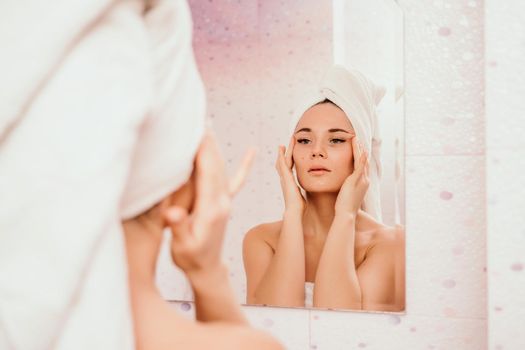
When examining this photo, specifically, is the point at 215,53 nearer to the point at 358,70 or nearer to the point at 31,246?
the point at 358,70

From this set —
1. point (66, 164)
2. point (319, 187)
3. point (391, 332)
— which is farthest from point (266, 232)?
point (66, 164)

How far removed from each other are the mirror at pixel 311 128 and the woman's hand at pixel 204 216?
2.79 feet

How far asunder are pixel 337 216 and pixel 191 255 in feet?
2.90

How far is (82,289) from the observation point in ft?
1.41

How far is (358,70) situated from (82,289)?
1.04 metres

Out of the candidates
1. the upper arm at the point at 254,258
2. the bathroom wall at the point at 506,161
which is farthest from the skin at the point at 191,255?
the upper arm at the point at 254,258

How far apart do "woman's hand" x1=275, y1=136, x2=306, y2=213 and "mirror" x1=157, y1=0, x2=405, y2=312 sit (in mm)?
13

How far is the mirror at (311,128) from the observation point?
1306 millimetres

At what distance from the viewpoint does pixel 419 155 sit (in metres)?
1.29

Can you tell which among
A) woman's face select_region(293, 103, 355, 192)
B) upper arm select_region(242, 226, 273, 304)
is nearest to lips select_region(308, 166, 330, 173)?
woman's face select_region(293, 103, 355, 192)

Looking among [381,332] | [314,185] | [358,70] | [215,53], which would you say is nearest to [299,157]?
[314,185]

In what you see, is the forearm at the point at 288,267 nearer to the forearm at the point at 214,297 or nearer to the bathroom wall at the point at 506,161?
the bathroom wall at the point at 506,161

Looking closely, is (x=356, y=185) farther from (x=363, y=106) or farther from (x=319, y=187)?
(x=363, y=106)

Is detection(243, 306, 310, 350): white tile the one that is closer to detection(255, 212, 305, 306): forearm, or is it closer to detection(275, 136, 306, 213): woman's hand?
detection(255, 212, 305, 306): forearm
